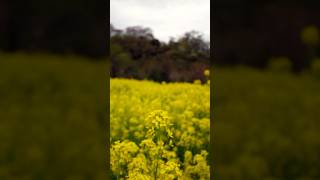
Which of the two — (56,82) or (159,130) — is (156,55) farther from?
(56,82)

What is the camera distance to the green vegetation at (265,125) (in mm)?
2498

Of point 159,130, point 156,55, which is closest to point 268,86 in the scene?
point 156,55

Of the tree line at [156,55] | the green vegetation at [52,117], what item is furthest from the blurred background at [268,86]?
the green vegetation at [52,117]

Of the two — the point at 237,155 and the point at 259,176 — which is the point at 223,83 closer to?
the point at 237,155

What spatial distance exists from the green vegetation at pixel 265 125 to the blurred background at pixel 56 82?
0.56 meters

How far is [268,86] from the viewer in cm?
295

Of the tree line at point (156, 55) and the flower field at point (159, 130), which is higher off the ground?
the tree line at point (156, 55)

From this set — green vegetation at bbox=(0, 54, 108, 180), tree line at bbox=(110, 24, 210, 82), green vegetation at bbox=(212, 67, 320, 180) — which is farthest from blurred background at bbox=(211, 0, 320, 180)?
green vegetation at bbox=(0, 54, 108, 180)

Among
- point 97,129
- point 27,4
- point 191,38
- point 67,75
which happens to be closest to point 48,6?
point 27,4

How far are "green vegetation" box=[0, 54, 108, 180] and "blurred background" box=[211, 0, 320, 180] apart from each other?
56cm

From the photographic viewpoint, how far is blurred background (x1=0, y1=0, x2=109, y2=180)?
98.8 inches

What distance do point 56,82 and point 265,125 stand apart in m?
1.12

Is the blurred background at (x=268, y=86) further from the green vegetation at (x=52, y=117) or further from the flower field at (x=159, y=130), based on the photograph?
the green vegetation at (x=52, y=117)

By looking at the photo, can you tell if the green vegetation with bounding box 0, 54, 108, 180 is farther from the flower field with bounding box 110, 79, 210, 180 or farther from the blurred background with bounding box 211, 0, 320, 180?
the blurred background with bounding box 211, 0, 320, 180
